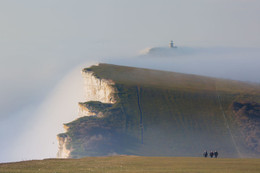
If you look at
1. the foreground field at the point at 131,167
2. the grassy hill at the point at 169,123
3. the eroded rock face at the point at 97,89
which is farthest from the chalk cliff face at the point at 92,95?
the foreground field at the point at 131,167

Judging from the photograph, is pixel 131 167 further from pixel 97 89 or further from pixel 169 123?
pixel 97 89

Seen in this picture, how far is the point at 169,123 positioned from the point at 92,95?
36485 mm

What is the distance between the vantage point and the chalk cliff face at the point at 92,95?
151000 millimetres

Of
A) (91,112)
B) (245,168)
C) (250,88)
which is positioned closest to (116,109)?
(91,112)

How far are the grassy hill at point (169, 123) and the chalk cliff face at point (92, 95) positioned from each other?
1510 millimetres

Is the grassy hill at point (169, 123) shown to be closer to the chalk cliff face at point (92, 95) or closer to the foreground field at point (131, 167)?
the chalk cliff face at point (92, 95)

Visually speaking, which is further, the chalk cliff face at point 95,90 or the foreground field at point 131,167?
the chalk cliff face at point 95,90

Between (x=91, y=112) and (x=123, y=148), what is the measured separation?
2162 cm

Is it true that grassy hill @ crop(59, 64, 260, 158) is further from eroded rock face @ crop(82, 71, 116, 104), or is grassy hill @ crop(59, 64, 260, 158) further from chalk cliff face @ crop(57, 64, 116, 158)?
eroded rock face @ crop(82, 71, 116, 104)

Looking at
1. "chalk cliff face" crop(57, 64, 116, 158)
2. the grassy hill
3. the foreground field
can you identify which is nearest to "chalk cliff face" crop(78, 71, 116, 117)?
"chalk cliff face" crop(57, 64, 116, 158)

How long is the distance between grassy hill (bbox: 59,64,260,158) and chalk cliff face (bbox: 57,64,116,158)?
151cm

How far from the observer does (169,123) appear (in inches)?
5935

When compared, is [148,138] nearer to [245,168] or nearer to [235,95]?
[235,95]

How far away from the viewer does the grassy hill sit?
14362 centimetres
